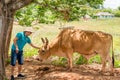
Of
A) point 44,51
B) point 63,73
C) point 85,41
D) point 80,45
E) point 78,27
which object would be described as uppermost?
point 78,27

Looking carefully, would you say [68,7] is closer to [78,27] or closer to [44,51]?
[44,51]

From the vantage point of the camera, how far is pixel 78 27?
17906 millimetres

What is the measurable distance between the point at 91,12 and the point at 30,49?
515cm

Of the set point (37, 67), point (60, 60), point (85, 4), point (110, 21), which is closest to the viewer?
point (85, 4)

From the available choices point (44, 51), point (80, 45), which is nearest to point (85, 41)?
point (80, 45)

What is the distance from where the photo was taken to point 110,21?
22.9 m

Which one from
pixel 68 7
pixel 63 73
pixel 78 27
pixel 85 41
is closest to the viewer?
pixel 63 73

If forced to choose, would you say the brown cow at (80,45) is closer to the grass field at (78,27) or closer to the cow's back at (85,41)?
the cow's back at (85,41)

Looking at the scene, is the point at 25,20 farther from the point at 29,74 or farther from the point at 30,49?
the point at 30,49

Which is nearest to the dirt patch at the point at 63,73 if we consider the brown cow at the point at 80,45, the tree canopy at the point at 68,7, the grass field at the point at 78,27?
the brown cow at the point at 80,45

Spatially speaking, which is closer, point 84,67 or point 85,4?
point 85,4

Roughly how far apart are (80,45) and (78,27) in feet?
22.2

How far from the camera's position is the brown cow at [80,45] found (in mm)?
11039

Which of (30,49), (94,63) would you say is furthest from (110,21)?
(94,63)
